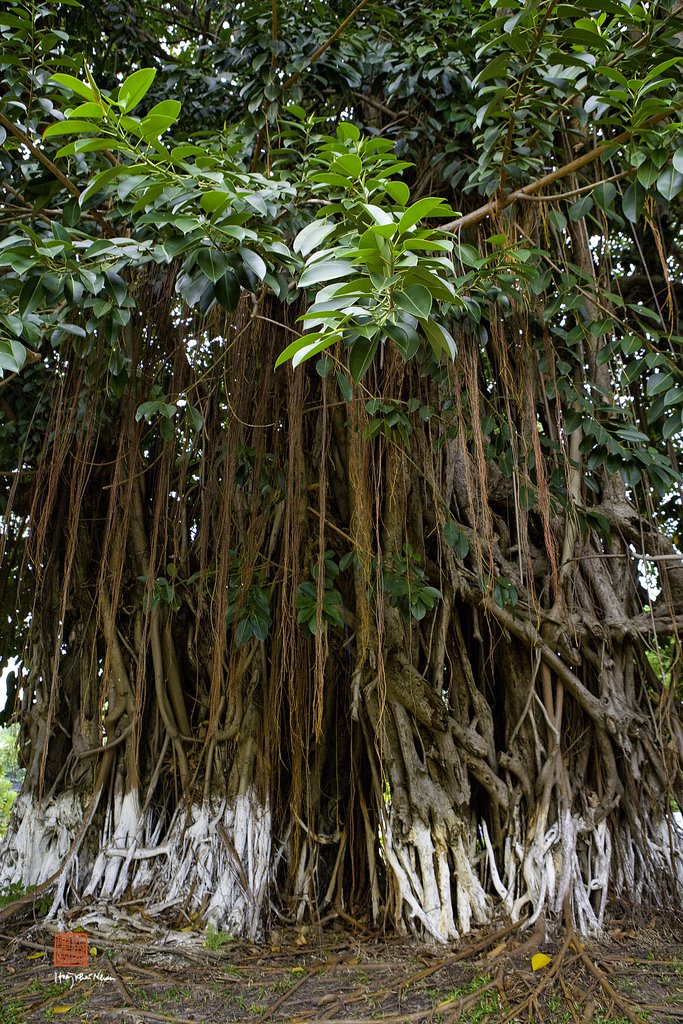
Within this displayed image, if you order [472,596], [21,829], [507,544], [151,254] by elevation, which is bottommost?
[21,829]

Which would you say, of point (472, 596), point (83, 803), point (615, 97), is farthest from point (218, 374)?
point (83, 803)

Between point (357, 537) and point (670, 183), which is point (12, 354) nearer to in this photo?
point (357, 537)

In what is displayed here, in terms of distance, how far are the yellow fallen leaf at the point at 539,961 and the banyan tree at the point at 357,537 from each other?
21 centimetres

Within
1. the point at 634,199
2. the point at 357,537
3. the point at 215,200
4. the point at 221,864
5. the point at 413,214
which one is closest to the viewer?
the point at 413,214

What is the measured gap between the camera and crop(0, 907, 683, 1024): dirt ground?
1.68 metres

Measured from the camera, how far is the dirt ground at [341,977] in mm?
1682

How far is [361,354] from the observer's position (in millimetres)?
1123

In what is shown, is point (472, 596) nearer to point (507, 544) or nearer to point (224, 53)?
point (507, 544)

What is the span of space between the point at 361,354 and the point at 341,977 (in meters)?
1.59

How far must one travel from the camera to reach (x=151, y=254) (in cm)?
154

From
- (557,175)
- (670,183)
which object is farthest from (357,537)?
(670,183)

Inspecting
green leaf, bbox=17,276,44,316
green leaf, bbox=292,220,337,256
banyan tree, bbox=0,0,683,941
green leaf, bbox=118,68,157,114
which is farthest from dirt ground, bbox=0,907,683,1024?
green leaf, bbox=118,68,157,114

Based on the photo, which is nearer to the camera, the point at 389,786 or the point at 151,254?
the point at 151,254

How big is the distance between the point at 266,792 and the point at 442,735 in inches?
22.0
